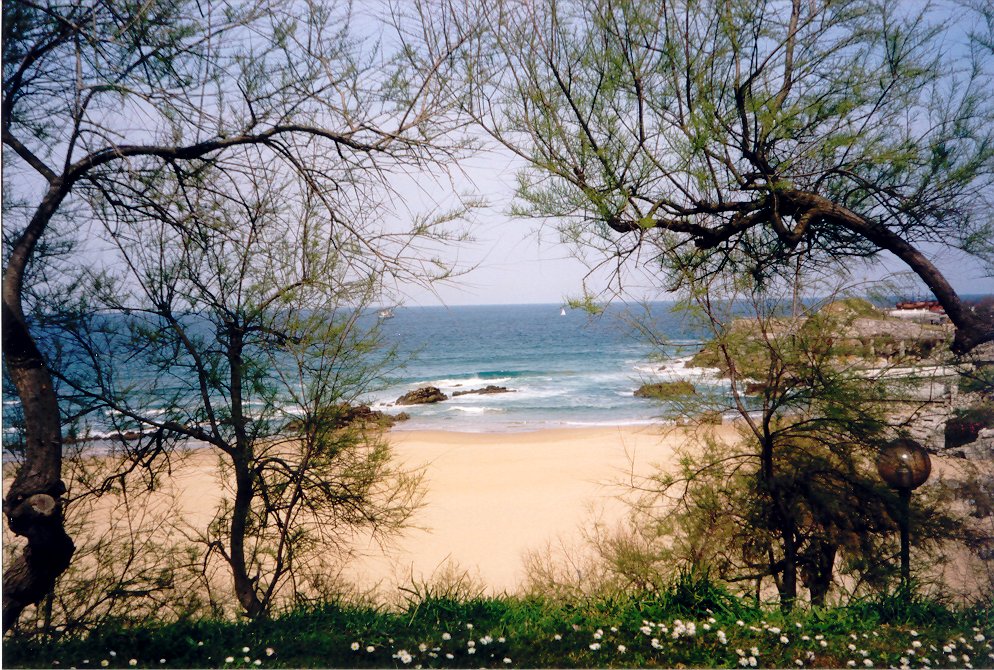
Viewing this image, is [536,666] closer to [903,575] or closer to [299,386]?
[299,386]

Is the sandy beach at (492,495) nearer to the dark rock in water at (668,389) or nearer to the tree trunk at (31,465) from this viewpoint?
the dark rock in water at (668,389)

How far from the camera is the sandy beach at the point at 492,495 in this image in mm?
2961

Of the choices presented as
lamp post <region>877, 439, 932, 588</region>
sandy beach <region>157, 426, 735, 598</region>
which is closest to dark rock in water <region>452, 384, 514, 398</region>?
sandy beach <region>157, 426, 735, 598</region>

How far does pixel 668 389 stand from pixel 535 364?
5.33 meters

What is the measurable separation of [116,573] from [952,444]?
454 centimetres

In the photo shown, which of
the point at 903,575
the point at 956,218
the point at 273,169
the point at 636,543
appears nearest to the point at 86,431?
the point at 273,169

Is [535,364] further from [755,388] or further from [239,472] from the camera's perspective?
[239,472]

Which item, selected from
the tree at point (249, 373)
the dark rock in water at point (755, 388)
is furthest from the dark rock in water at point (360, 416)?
the dark rock in water at point (755, 388)

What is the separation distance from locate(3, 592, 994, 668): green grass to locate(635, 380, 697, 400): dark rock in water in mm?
1035

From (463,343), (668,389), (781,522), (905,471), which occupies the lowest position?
(781,522)

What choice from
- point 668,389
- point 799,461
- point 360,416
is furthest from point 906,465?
point 360,416

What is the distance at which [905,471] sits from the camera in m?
2.79

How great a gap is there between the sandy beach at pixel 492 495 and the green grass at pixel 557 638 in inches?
13.2

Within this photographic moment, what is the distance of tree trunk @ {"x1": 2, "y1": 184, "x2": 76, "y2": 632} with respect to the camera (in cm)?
241
